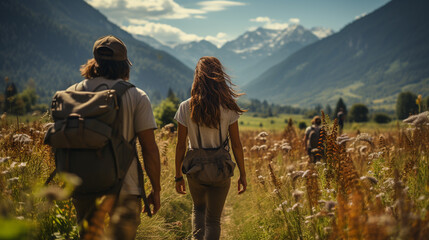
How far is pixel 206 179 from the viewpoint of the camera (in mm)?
3459

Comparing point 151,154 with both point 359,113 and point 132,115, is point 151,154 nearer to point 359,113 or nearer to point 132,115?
point 132,115

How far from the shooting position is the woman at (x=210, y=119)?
3506mm

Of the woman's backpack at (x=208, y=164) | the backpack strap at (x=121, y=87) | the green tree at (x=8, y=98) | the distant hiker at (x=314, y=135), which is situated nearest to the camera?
the backpack strap at (x=121, y=87)

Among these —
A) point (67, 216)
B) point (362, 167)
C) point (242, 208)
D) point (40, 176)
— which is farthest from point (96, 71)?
point (242, 208)

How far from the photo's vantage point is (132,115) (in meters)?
2.70

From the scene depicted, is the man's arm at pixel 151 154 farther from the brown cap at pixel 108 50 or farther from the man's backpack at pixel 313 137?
the man's backpack at pixel 313 137

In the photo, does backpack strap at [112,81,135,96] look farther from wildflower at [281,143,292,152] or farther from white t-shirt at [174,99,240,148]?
wildflower at [281,143,292,152]

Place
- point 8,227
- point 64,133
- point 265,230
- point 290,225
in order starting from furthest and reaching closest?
1. point 265,230
2. point 290,225
3. point 64,133
4. point 8,227

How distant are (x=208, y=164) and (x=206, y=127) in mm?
412

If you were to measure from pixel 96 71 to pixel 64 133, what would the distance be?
2.23 ft

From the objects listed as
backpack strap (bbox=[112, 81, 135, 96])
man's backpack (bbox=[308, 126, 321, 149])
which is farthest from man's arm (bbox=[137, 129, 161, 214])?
man's backpack (bbox=[308, 126, 321, 149])

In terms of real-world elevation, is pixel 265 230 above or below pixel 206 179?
below

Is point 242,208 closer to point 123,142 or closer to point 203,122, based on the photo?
point 203,122

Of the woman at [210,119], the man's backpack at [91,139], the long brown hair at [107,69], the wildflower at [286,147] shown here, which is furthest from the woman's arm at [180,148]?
the wildflower at [286,147]
